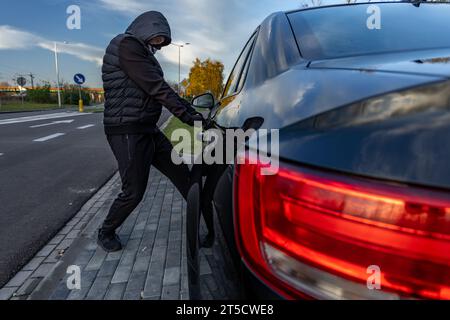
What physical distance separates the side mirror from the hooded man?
0.36m

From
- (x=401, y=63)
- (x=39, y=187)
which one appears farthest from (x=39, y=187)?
(x=401, y=63)

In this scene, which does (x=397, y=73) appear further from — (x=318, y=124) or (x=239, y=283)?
(x=239, y=283)

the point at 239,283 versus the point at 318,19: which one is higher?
the point at 318,19

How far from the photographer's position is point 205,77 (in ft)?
144

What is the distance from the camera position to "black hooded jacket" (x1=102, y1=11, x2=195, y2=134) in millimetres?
2367

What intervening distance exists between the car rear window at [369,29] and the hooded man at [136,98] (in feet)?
3.43

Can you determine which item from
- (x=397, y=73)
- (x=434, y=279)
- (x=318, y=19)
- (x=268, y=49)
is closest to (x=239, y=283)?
(x=434, y=279)

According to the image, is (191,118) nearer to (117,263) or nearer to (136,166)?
(136,166)

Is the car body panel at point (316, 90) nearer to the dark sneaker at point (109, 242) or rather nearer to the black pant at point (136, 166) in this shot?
the black pant at point (136, 166)

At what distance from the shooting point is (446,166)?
67cm

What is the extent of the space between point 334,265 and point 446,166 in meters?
0.32

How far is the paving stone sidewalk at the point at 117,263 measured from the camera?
2242 mm

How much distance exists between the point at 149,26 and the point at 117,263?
1869mm

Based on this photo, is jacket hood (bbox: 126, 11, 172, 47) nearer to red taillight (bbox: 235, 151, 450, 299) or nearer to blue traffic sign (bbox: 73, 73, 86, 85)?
red taillight (bbox: 235, 151, 450, 299)
